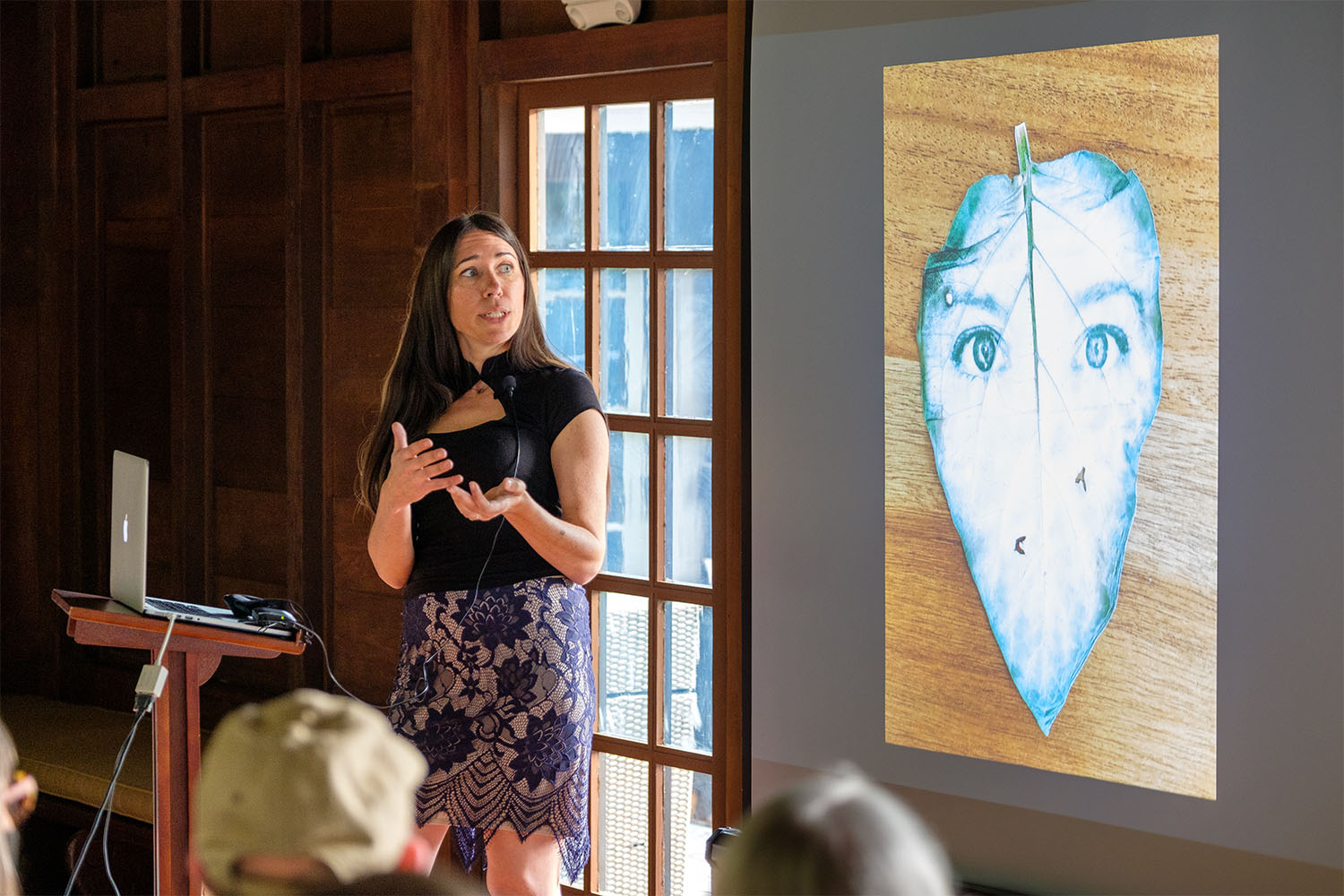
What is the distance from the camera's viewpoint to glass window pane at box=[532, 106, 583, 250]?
3.08 meters

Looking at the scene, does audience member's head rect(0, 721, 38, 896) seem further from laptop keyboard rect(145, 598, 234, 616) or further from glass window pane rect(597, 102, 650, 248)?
glass window pane rect(597, 102, 650, 248)

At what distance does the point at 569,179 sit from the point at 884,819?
9.06 feet

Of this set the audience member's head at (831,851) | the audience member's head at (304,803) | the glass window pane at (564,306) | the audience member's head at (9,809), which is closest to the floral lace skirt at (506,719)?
the glass window pane at (564,306)

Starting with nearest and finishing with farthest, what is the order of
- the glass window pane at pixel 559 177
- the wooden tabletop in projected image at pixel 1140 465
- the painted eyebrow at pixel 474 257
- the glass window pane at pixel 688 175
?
the wooden tabletop in projected image at pixel 1140 465
the painted eyebrow at pixel 474 257
the glass window pane at pixel 688 175
the glass window pane at pixel 559 177

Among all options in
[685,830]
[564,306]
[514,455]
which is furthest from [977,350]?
[685,830]

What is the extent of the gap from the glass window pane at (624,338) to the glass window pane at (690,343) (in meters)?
0.08

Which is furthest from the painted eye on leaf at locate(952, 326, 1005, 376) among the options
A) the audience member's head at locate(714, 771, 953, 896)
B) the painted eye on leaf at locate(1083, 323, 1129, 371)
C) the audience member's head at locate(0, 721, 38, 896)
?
the audience member's head at locate(714, 771, 953, 896)

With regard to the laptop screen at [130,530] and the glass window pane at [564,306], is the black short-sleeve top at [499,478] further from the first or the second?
the glass window pane at [564,306]

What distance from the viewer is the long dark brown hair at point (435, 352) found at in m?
2.45

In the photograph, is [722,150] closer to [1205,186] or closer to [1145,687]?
[1205,186]

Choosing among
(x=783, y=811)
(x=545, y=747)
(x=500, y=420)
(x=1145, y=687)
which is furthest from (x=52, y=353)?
(x=783, y=811)

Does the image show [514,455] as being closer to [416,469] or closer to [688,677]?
[416,469]

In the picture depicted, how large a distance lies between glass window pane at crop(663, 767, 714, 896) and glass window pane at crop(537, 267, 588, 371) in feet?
3.45

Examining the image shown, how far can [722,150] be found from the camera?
277 cm
